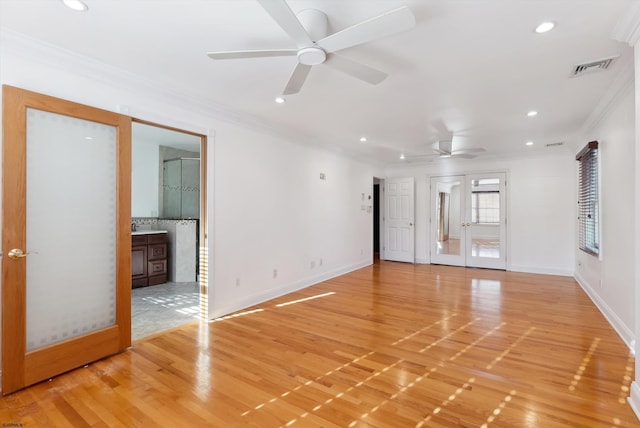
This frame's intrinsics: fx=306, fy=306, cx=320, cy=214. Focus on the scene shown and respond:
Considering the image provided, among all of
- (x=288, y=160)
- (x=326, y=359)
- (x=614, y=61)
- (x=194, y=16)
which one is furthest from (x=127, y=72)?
(x=614, y=61)

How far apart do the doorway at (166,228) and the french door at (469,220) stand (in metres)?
5.45

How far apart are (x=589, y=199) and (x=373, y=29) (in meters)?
4.49

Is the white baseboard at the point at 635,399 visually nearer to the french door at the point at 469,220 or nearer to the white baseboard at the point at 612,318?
the white baseboard at the point at 612,318

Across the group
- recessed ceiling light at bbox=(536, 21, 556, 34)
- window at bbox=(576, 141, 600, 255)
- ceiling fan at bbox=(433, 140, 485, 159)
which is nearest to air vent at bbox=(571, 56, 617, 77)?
recessed ceiling light at bbox=(536, 21, 556, 34)

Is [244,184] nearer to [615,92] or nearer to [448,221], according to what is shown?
[615,92]

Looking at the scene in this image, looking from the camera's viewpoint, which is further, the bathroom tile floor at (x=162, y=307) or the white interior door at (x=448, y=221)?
the white interior door at (x=448, y=221)

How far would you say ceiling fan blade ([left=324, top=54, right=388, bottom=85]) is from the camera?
86.0 inches

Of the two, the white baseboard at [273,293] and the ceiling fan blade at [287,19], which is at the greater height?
the ceiling fan blade at [287,19]

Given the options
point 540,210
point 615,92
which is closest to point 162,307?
point 615,92

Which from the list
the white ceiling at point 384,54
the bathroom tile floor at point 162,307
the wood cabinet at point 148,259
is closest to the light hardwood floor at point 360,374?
the bathroom tile floor at point 162,307

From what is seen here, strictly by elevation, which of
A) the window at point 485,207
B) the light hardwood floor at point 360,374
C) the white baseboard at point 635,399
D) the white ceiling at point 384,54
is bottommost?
the light hardwood floor at point 360,374

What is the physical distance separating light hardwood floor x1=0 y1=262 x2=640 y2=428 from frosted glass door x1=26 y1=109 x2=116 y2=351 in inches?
17.9

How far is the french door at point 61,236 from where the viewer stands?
7.18ft

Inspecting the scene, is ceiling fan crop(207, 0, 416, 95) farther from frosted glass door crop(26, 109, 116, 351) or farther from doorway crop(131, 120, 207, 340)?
doorway crop(131, 120, 207, 340)
